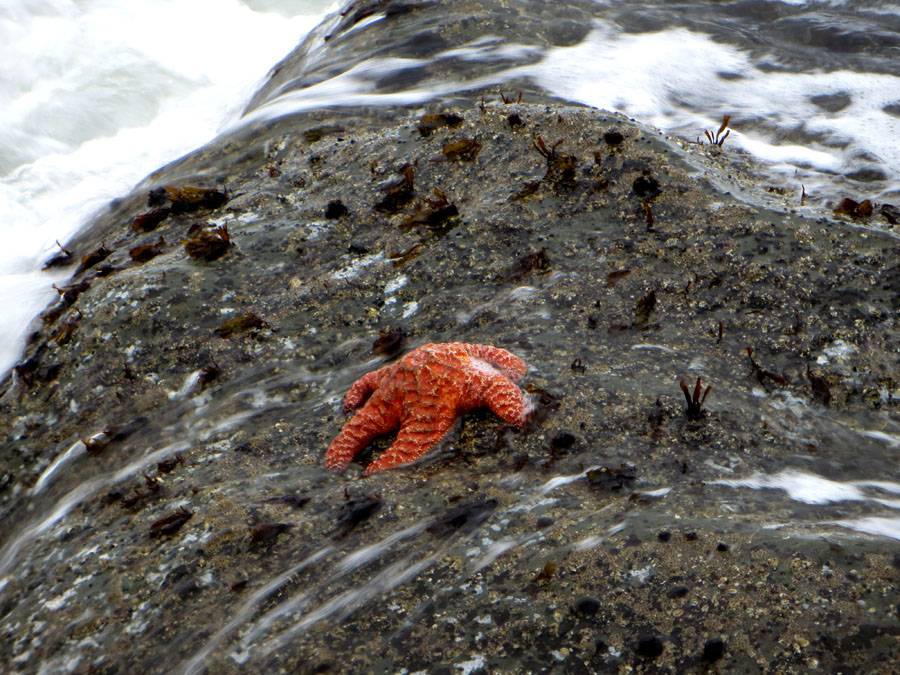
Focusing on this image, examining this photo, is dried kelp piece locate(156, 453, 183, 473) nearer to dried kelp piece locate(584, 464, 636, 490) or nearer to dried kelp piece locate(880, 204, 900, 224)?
dried kelp piece locate(584, 464, 636, 490)

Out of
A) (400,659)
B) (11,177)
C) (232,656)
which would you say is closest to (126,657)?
(232,656)

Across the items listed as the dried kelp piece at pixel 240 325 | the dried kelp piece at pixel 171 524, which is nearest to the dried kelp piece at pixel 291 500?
the dried kelp piece at pixel 171 524

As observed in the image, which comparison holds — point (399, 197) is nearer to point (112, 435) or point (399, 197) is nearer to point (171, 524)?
point (112, 435)

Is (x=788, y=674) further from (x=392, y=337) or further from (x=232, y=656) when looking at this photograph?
(x=392, y=337)

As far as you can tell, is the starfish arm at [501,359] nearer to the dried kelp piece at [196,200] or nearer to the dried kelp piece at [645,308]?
the dried kelp piece at [645,308]

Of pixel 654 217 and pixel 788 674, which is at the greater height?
pixel 654 217

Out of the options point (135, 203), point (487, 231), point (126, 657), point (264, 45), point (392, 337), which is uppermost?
point (264, 45)

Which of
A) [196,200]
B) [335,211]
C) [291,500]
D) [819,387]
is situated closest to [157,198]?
[196,200]
